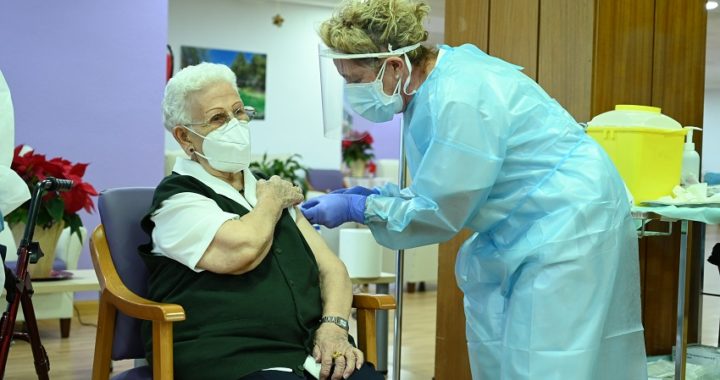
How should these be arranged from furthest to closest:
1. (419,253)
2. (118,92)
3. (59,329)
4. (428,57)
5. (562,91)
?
(419,253), (118,92), (59,329), (562,91), (428,57)

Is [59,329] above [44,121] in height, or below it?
below

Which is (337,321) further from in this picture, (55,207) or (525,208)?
(55,207)

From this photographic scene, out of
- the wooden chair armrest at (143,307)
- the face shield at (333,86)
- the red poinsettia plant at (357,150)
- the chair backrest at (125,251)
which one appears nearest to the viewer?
the wooden chair armrest at (143,307)

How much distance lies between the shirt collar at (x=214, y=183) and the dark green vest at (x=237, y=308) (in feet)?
0.07

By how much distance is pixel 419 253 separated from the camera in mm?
5898

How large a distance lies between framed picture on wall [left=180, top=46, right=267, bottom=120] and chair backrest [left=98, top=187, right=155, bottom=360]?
7534mm

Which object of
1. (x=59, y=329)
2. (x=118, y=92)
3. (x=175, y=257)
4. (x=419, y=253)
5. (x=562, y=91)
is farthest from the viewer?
(x=419, y=253)

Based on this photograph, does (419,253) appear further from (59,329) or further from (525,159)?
(525,159)

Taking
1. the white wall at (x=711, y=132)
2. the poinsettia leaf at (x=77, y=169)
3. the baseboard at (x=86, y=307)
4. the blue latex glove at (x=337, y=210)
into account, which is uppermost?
the white wall at (x=711, y=132)

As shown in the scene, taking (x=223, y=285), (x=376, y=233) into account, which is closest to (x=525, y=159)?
(x=376, y=233)

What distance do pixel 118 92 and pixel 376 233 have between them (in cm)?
360

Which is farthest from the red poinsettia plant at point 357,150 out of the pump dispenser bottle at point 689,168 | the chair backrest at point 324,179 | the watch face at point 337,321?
the watch face at point 337,321

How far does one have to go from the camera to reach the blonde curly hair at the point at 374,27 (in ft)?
6.50

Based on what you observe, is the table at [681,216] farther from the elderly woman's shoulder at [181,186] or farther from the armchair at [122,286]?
the elderly woman's shoulder at [181,186]
